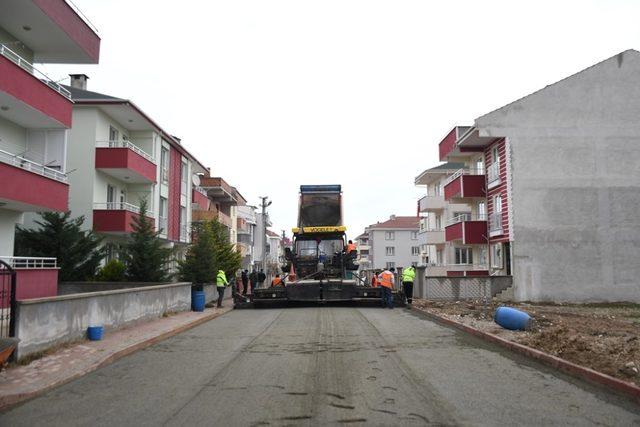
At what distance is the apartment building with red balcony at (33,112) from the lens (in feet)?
55.2

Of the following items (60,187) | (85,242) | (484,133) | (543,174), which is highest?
(484,133)

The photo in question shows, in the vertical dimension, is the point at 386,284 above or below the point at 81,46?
below

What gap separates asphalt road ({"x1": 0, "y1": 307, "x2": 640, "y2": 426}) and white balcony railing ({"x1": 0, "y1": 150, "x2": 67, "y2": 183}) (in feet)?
28.1

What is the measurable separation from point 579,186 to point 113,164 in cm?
2239

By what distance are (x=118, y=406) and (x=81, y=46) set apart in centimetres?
1637

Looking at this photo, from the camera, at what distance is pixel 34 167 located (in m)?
19.3

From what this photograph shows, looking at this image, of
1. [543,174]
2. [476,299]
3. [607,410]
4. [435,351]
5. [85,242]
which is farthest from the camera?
[543,174]

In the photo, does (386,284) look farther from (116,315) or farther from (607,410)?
(607,410)

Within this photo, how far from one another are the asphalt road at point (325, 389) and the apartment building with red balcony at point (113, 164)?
537 inches

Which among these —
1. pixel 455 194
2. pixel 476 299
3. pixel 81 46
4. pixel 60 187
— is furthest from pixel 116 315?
pixel 455 194

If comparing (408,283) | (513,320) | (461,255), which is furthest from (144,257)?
(461,255)

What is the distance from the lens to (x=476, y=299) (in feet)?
85.8

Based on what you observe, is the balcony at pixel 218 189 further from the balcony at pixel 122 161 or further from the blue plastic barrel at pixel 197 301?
the blue plastic barrel at pixel 197 301

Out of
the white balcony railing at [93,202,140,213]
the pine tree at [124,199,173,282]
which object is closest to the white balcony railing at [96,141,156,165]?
the white balcony railing at [93,202,140,213]
